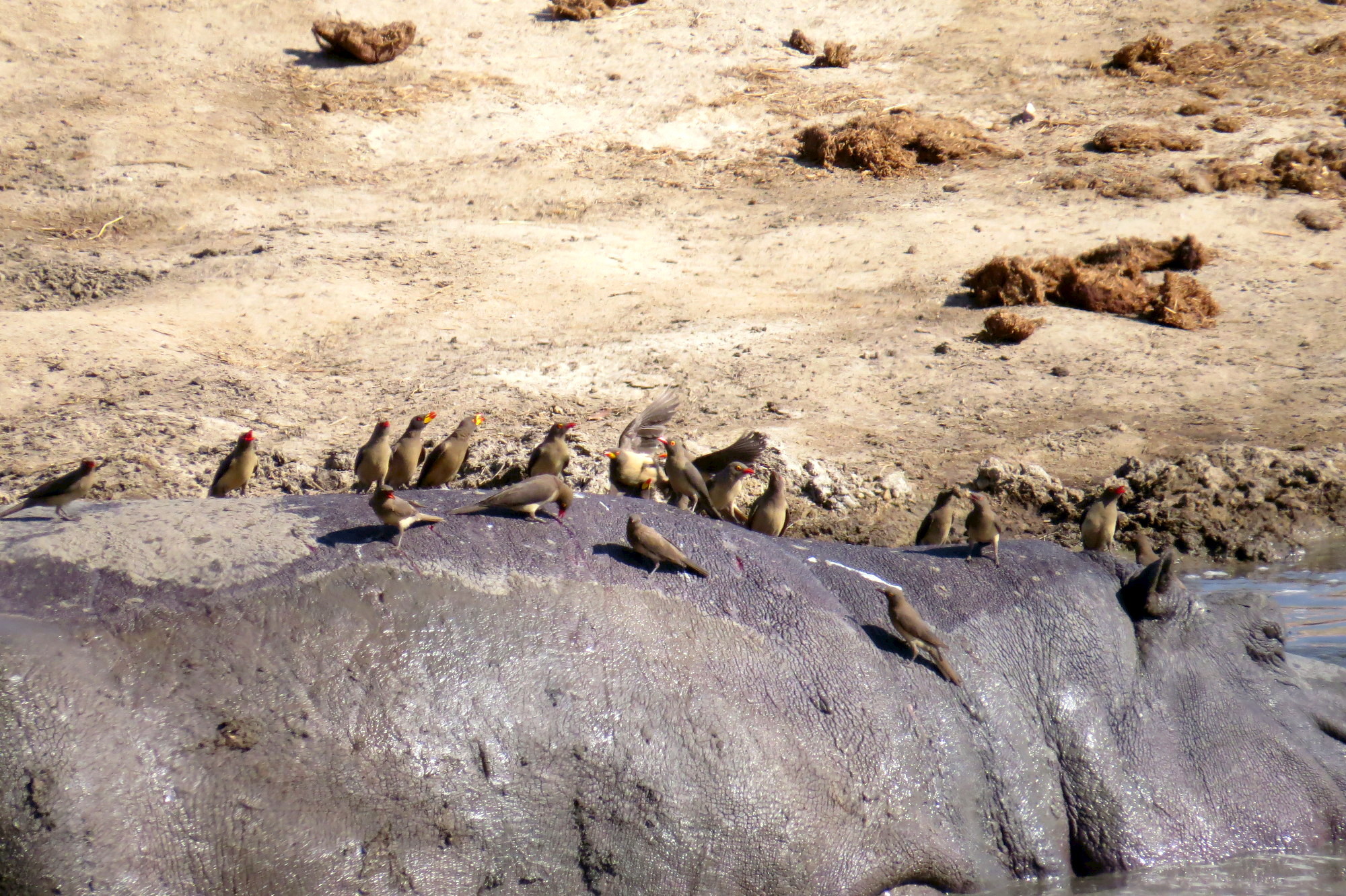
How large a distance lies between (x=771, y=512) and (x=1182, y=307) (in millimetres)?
5907

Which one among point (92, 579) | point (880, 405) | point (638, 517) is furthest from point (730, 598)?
point (880, 405)

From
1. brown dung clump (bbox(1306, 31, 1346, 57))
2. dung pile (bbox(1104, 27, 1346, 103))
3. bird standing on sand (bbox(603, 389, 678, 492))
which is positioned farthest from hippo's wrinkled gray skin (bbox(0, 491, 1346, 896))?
brown dung clump (bbox(1306, 31, 1346, 57))

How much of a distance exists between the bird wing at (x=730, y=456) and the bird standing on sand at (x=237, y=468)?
8.23 feet

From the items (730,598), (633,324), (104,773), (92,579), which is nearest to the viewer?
(104,773)

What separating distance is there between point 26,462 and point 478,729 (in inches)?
201

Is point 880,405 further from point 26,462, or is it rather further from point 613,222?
point 26,462

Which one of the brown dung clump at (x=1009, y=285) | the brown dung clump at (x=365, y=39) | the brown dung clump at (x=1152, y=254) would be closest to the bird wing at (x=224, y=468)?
the brown dung clump at (x=1009, y=285)

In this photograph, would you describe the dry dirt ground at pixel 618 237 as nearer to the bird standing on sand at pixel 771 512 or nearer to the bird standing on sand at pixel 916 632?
the bird standing on sand at pixel 771 512

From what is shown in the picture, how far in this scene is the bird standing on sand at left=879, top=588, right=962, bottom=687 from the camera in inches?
149

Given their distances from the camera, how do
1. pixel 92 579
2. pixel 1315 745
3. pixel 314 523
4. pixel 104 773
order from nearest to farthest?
pixel 104 773
pixel 92 579
pixel 314 523
pixel 1315 745

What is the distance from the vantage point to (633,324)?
34.2 ft

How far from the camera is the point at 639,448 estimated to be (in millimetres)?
7516

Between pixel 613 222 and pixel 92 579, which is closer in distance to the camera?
pixel 92 579

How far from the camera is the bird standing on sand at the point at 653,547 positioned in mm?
3588
